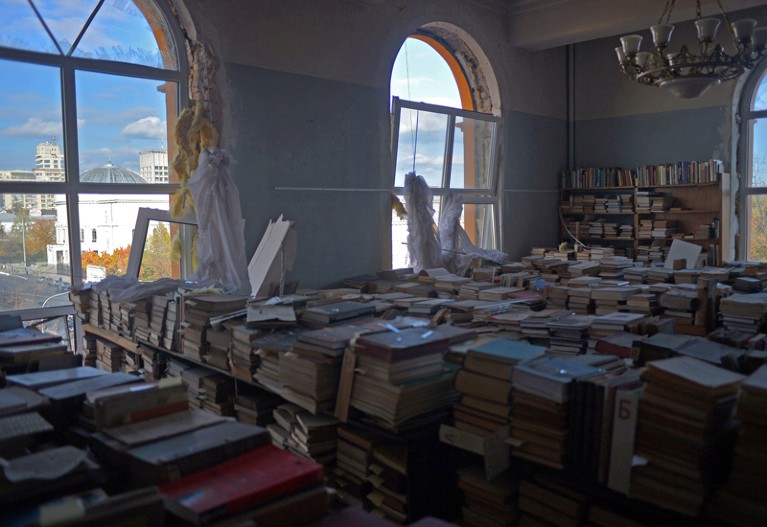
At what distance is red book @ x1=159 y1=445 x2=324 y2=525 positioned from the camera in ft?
5.35

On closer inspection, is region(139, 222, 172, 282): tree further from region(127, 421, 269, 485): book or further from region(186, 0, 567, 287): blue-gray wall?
region(127, 421, 269, 485): book

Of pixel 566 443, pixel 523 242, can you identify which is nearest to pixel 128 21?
pixel 566 443

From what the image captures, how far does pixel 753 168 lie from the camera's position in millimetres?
8859

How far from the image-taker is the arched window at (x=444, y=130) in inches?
311

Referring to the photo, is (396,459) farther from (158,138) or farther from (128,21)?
(128,21)

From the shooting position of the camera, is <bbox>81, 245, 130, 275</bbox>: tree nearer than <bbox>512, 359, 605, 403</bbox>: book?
No

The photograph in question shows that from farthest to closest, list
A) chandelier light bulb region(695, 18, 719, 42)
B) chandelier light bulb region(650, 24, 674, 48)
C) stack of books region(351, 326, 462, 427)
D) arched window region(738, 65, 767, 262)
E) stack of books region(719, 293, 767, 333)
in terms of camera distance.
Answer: arched window region(738, 65, 767, 262) < chandelier light bulb region(650, 24, 674, 48) < chandelier light bulb region(695, 18, 719, 42) < stack of books region(719, 293, 767, 333) < stack of books region(351, 326, 462, 427)

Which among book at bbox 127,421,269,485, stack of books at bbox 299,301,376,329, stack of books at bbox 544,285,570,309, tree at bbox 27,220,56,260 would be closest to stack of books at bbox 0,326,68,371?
book at bbox 127,421,269,485

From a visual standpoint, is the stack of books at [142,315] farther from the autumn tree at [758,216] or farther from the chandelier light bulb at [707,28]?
the autumn tree at [758,216]

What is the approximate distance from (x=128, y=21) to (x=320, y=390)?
422 cm

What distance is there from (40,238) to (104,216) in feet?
1.80

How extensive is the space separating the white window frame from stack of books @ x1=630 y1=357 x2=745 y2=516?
5.53 metres

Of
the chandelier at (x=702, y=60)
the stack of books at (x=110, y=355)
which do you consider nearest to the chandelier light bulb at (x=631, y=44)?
the chandelier at (x=702, y=60)

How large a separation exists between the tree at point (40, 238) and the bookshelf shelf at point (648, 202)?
747cm
